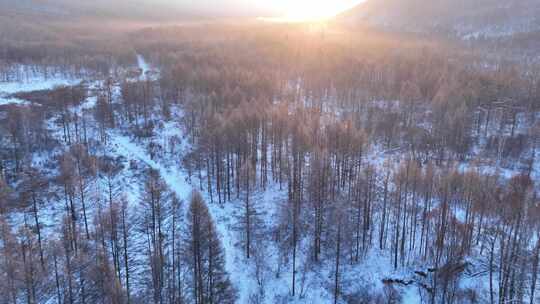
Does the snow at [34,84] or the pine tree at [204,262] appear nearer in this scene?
the pine tree at [204,262]

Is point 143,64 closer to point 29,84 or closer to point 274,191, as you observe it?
point 29,84

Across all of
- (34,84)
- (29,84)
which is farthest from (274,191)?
(29,84)

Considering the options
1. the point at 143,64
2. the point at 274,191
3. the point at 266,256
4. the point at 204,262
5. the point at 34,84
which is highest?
the point at 143,64

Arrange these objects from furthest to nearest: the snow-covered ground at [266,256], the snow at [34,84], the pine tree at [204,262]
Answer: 1. the snow at [34,84]
2. the snow-covered ground at [266,256]
3. the pine tree at [204,262]

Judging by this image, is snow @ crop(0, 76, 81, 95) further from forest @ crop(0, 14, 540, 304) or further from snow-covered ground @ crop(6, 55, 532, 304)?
snow-covered ground @ crop(6, 55, 532, 304)

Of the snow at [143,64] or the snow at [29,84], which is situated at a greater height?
the snow at [143,64]

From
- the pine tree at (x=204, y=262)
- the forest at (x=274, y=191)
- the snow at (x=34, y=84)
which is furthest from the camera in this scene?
the snow at (x=34, y=84)

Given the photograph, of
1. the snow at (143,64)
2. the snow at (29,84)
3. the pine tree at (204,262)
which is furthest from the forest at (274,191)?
the snow at (143,64)

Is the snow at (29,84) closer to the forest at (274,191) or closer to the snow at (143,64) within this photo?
the forest at (274,191)
